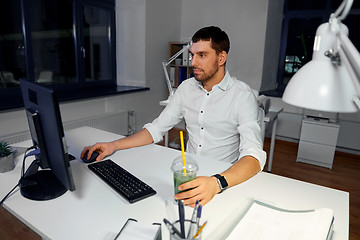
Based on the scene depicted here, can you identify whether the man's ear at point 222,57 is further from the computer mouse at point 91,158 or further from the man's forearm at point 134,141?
the computer mouse at point 91,158

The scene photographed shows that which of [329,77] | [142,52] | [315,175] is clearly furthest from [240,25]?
[329,77]

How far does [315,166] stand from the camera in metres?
3.26

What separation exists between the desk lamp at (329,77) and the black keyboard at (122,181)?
66 cm

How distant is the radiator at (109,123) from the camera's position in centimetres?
302

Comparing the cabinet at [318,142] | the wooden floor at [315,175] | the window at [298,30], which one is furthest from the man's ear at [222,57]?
the window at [298,30]

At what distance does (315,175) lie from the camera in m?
3.00

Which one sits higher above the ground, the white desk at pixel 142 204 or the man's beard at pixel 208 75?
the man's beard at pixel 208 75

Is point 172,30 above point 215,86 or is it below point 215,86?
above

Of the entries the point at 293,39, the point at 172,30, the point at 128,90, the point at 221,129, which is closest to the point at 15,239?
the point at 221,129

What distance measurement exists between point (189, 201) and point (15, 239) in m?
1.57

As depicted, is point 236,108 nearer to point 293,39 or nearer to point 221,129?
point 221,129

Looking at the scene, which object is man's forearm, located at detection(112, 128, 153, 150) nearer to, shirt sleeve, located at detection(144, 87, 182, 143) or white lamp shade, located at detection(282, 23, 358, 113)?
shirt sleeve, located at detection(144, 87, 182, 143)

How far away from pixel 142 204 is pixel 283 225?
0.46m

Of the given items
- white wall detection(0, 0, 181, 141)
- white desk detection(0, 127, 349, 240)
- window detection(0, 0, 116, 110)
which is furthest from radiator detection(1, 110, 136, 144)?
white desk detection(0, 127, 349, 240)
